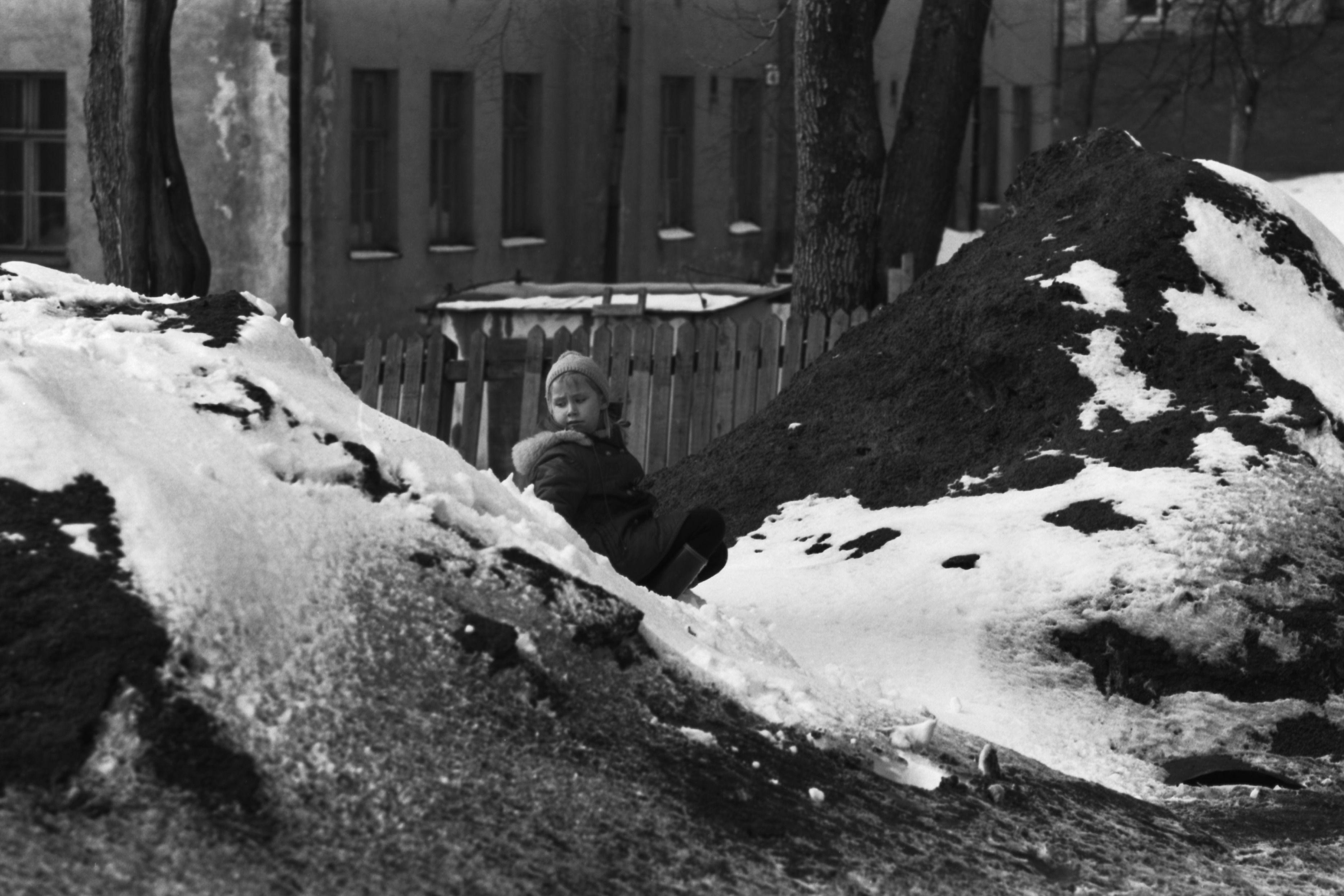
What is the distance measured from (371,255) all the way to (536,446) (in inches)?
464

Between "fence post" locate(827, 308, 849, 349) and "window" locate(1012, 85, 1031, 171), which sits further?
"window" locate(1012, 85, 1031, 171)

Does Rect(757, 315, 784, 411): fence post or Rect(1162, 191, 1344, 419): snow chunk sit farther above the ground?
Rect(1162, 191, 1344, 419): snow chunk

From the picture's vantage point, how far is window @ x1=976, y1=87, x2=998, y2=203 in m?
26.5

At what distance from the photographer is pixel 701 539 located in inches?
197

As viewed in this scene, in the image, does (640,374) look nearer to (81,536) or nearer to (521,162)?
(81,536)

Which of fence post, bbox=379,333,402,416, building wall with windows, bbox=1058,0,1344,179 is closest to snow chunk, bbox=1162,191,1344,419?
fence post, bbox=379,333,402,416

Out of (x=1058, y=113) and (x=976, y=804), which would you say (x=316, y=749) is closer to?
(x=976, y=804)

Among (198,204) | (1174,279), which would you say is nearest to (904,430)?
(1174,279)

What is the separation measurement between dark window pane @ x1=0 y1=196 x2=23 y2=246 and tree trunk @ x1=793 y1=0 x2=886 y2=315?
856cm

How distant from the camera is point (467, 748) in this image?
10.1ft

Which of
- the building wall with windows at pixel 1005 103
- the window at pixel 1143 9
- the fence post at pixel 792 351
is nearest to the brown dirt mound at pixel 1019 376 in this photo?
the fence post at pixel 792 351

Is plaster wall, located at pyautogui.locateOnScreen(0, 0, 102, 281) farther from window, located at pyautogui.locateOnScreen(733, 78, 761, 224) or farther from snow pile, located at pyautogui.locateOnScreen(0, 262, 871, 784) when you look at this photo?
snow pile, located at pyautogui.locateOnScreen(0, 262, 871, 784)

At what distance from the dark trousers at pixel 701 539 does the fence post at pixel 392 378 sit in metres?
5.02

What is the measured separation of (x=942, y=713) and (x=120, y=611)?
2.14 metres
